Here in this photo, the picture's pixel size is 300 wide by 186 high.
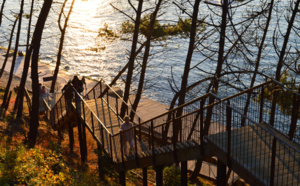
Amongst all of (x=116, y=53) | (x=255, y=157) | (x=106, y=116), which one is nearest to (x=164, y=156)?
(x=255, y=157)

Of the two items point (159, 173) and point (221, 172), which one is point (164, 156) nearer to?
point (159, 173)

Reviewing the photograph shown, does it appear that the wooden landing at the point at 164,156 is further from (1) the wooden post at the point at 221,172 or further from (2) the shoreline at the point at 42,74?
(2) the shoreline at the point at 42,74

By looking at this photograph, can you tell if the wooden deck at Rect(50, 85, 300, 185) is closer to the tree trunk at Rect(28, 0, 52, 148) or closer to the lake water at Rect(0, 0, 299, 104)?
the tree trunk at Rect(28, 0, 52, 148)

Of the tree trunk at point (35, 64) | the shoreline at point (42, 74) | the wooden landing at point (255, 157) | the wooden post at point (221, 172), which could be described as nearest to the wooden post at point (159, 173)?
the wooden post at point (221, 172)

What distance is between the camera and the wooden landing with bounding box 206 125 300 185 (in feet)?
21.3

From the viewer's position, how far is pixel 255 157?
7.05 m

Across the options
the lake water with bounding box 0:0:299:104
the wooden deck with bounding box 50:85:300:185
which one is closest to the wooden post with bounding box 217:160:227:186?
the wooden deck with bounding box 50:85:300:185

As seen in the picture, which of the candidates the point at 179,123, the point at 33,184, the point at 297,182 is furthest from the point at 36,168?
the point at 297,182

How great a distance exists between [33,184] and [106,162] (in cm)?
377

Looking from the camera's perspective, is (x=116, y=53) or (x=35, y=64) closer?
(x=35, y=64)

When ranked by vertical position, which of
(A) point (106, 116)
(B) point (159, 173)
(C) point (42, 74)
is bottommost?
(C) point (42, 74)

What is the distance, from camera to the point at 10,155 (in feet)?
30.2

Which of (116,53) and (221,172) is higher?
(221,172)

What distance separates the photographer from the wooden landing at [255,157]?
21.3ft
